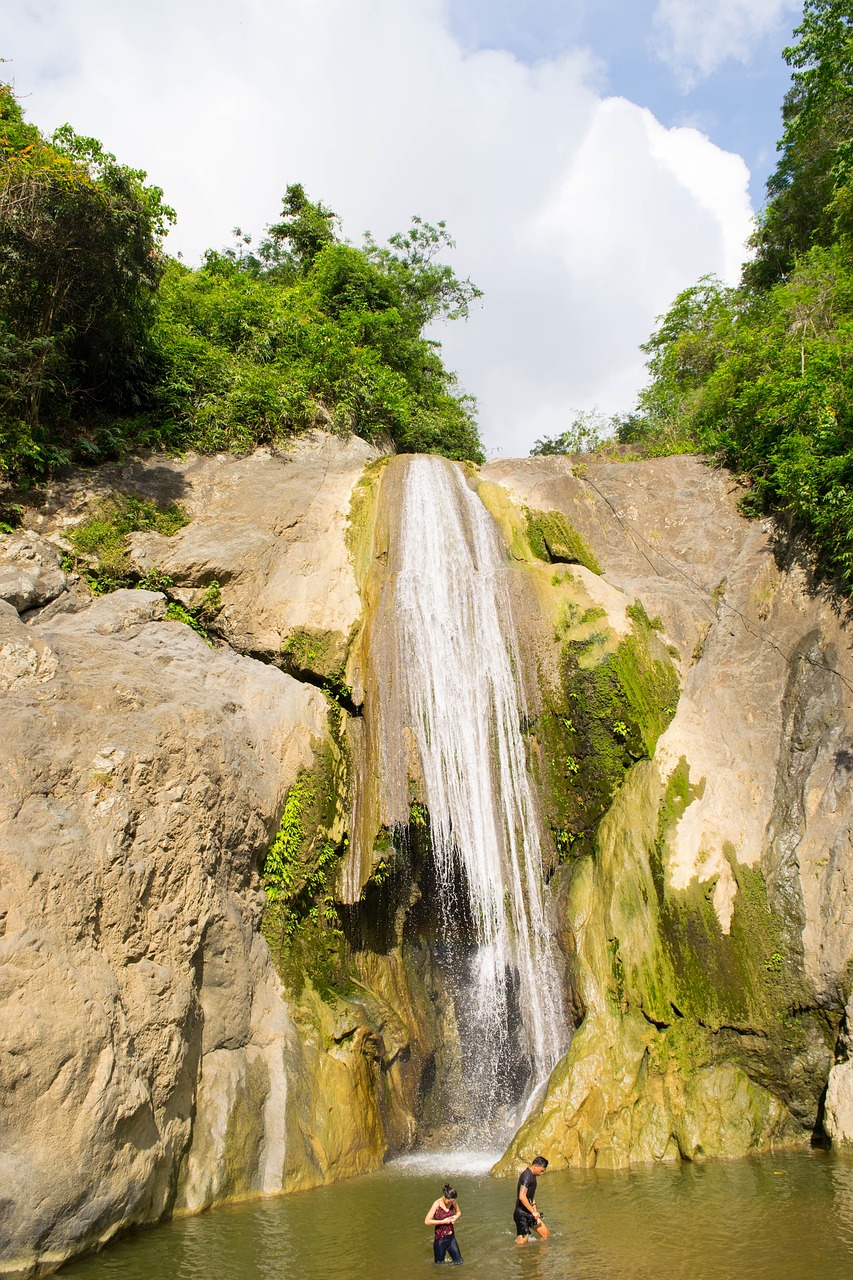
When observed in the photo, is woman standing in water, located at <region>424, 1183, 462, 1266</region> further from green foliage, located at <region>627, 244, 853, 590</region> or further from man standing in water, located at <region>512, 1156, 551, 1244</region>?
green foliage, located at <region>627, 244, 853, 590</region>

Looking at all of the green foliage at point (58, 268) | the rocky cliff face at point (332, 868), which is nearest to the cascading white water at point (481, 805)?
the rocky cliff face at point (332, 868)

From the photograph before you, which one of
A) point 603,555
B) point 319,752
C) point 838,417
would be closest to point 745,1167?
point 319,752

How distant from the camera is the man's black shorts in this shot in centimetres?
757

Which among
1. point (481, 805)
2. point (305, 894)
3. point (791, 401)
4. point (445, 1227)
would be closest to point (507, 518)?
point (791, 401)

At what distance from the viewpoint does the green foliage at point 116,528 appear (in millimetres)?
15000

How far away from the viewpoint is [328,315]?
27.7m

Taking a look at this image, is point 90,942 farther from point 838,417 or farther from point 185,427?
point 838,417

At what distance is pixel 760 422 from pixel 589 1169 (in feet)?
50.5

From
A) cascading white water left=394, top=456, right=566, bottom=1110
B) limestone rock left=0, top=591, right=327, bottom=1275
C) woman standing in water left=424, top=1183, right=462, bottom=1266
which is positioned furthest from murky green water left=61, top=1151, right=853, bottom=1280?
cascading white water left=394, top=456, right=566, bottom=1110

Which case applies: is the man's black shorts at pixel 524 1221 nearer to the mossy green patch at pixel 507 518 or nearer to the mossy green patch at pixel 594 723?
the mossy green patch at pixel 594 723

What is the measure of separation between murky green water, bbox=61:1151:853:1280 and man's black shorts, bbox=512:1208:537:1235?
15 cm

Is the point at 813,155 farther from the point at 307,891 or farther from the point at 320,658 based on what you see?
the point at 307,891

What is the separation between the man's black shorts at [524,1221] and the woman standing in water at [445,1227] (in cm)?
65

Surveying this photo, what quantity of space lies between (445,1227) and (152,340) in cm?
1900
